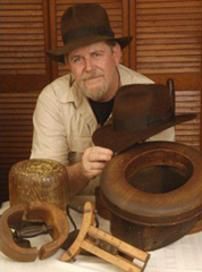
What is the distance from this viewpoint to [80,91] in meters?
1.69

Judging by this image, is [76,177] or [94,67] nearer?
[76,177]

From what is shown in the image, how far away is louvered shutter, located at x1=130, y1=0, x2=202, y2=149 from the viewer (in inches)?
86.2

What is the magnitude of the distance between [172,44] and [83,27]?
0.80 m

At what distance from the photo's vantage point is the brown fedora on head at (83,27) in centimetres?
150

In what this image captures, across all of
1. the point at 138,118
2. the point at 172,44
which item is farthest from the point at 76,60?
the point at 172,44

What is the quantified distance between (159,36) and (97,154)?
43.2 inches

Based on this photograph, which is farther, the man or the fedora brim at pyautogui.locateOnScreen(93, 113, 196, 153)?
the man

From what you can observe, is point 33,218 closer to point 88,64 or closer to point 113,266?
point 113,266

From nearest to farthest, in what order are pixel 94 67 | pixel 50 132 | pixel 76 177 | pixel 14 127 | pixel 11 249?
1. pixel 11 249
2. pixel 76 177
3. pixel 94 67
4. pixel 50 132
5. pixel 14 127

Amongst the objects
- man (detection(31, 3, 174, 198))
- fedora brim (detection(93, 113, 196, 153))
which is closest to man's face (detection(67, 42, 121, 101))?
man (detection(31, 3, 174, 198))

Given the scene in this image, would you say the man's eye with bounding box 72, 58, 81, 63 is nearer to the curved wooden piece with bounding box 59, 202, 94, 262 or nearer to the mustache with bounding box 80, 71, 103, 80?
the mustache with bounding box 80, 71, 103, 80

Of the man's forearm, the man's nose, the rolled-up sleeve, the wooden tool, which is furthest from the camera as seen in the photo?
the rolled-up sleeve

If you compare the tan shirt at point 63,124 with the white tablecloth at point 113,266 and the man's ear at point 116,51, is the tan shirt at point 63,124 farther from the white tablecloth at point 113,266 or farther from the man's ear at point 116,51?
the white tablecloth at point 113,266

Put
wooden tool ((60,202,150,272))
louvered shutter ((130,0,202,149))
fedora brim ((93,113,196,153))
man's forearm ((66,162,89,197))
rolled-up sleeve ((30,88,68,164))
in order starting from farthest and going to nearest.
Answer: louvered shutter ((130,0,202,149))
rolled-up sleeve ((30,88,68,164))
man's forearm ((66,162,89,197))
fedora brim ((93,113,196,153))
wooden tool ((60,202,150,272))
